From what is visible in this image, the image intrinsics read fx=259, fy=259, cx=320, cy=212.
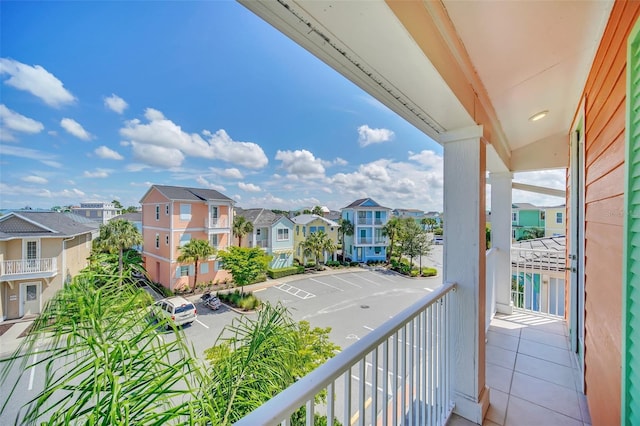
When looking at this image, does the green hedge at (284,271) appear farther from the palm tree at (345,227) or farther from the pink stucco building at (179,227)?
the palm tree at (345,227)

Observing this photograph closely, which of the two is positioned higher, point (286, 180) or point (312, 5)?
point (312, 5)

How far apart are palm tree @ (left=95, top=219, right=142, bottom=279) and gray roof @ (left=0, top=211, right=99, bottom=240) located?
0.04 metres

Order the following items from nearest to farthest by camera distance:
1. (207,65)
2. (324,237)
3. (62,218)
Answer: (62,218), (207,65), (324,237)

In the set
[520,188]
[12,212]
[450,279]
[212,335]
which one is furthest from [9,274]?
[520,188]

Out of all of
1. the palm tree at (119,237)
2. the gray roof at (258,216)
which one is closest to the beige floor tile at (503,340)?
the gray roof at (258,216)

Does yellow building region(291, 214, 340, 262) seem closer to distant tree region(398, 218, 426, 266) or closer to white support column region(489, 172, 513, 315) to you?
distant tree region(398, 218, 426, 266)

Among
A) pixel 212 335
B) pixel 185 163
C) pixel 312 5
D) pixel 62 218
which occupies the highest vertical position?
pixel 312 5

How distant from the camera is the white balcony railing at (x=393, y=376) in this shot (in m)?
0.62

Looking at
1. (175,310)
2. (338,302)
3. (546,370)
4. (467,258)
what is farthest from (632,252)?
(546,370)

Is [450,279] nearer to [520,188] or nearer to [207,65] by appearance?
[207,65]

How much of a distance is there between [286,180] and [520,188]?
3430 millimetres

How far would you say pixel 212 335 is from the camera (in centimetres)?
100

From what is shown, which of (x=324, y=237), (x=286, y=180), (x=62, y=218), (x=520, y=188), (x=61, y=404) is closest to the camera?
(x=61, y=404)

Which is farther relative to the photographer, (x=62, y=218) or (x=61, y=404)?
(x=62, y=218)
